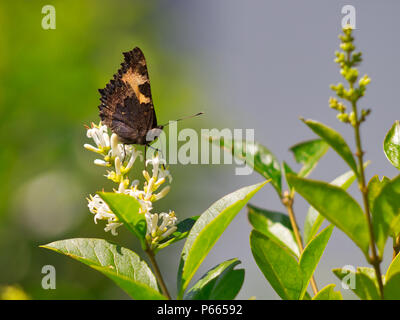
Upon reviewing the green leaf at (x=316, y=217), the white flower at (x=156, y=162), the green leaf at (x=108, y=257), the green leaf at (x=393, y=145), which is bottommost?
the green leaf at (x=108, y=257)

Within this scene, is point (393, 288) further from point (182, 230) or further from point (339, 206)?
point (182, 230)

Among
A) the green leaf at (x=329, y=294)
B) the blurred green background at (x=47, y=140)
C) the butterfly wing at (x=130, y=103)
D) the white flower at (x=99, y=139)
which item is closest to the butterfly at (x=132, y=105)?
the butterfly wing at (x=130, y=103)

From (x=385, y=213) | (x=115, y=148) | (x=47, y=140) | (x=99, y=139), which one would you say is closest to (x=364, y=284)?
(x=385, y=213)

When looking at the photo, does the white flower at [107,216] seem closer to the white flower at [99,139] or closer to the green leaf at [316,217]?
the white flower at [99,139]

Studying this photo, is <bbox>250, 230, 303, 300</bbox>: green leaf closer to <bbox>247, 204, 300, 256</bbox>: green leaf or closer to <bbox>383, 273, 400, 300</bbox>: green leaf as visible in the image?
<bbox>383, 273, 400, 300</bbox>: green leaf

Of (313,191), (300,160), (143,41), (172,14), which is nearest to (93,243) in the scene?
(313,191)

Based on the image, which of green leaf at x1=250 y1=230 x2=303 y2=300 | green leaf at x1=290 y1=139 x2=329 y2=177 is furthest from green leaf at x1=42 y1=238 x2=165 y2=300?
green leaf at x1=290 y1=139 x2=329 y2=177
